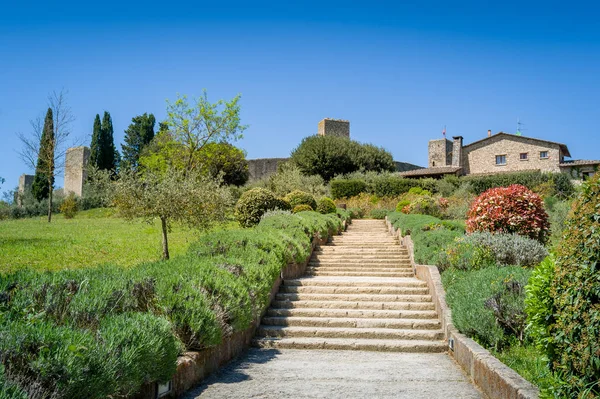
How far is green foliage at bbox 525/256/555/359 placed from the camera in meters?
3.53

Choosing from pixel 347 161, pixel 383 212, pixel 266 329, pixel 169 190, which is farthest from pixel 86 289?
pixel 347 161

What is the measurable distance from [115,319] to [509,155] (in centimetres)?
4578

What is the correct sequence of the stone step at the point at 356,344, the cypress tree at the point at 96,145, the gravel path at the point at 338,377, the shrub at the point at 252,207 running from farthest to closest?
the cypress tree at the point at 96,145, the shrub at the point at 252,207, the stone step at the point at 356,344, the gravel path at the point at 338,377

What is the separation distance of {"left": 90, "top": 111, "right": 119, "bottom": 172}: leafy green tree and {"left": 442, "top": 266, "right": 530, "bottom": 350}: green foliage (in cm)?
4159

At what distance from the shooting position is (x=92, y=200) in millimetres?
34656

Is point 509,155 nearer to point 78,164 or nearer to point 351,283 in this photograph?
point 78,164

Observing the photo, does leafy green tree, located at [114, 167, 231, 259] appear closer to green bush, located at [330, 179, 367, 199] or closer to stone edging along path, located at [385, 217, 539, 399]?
stone edging along path, located at [385, 217, 539, 399]

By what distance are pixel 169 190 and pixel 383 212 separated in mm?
15622

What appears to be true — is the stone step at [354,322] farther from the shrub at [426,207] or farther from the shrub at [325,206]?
the shrub at [426,207]

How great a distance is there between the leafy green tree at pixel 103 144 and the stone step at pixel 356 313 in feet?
126

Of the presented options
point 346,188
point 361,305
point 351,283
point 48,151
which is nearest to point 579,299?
point 361,305

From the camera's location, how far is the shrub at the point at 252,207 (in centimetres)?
1964

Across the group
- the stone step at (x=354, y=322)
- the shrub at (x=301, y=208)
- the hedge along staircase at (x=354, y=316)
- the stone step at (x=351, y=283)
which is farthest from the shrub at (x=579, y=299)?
the shrub at (x=301, y=208)

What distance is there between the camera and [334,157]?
1545 inches
